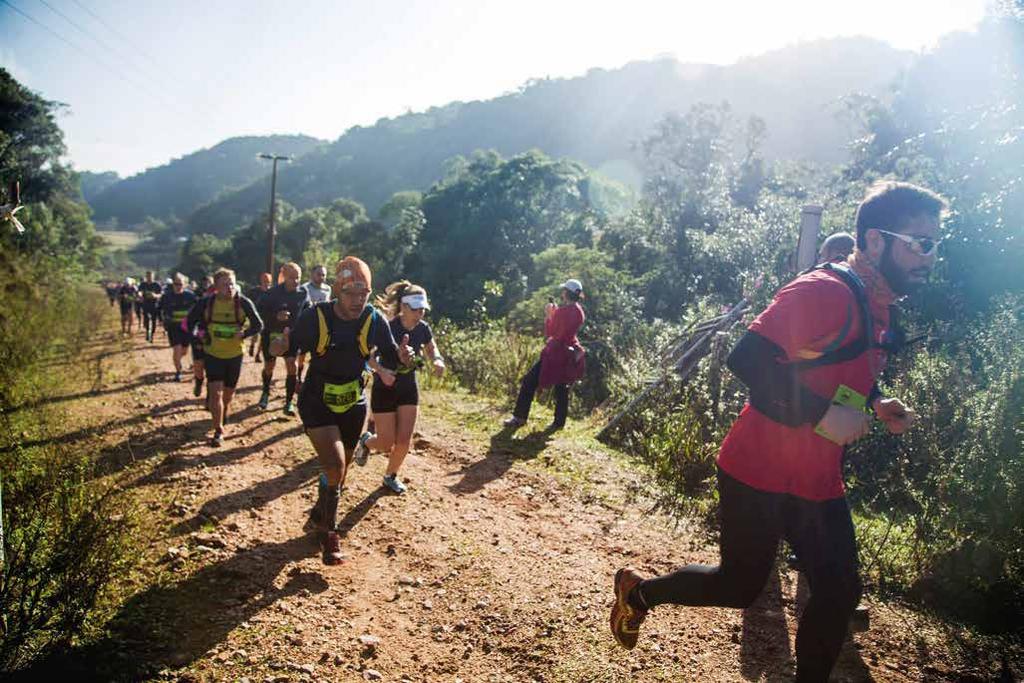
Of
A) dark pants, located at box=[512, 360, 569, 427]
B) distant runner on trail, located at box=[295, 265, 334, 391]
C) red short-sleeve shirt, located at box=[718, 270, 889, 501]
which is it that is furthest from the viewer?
distant runner on trail, located at box=[295, 265, 334, 391]

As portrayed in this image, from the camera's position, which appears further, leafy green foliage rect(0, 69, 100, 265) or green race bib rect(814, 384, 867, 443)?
leafy green foliage rect(0, 69, 100, 265)

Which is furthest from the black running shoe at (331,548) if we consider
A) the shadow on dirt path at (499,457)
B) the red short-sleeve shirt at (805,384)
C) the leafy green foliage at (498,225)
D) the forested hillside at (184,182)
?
the forested hillside at (184,182)

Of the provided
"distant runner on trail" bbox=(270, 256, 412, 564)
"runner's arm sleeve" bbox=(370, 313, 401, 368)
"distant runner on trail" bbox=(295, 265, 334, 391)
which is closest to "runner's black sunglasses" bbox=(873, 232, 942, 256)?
"distant runner on trail" bbox=(270, 256, 412, 564)

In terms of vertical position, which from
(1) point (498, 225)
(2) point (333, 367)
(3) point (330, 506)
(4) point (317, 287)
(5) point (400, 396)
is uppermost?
(1) point (498, 225)

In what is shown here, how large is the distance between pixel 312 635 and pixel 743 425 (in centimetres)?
270

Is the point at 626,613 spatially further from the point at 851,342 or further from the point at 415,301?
the point at 415,301

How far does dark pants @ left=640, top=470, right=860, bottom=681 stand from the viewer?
90.4 inches

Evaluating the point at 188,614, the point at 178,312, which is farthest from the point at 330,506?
the point at 178,312

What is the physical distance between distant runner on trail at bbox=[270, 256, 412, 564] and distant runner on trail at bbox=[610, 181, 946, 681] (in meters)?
2.76

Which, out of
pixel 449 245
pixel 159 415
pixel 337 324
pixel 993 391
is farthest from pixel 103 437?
pixel 449 245

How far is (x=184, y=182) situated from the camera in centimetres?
15338

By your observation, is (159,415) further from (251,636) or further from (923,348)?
(923,348)

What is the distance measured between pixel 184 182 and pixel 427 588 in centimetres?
17443

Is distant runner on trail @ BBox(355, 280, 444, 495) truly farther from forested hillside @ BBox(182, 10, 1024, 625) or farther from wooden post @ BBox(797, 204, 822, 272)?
wooden post @ BBox(797, 204, 822, 272)
